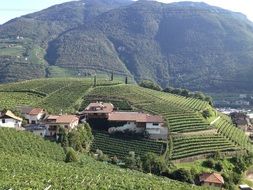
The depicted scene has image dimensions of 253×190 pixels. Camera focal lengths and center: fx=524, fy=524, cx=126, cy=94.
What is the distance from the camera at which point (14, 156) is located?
5666 centimetres

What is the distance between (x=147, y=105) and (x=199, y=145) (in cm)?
2106

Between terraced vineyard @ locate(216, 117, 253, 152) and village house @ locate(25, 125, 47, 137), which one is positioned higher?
village house @ locate(25, 125, 47, 137)

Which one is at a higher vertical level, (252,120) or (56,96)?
(56,96)

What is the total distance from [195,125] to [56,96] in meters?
32.3

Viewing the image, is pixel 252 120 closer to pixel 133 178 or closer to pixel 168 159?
pixel 168 159

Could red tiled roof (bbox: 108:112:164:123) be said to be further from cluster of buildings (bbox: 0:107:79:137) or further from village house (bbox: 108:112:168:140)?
cluster of buildings (bbox: 0:107:79:137)

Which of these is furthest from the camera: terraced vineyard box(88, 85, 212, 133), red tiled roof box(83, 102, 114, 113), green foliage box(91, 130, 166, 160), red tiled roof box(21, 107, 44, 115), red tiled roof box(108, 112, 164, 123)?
red tiled roof box(83, 102, 114, 113)

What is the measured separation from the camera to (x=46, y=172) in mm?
48500

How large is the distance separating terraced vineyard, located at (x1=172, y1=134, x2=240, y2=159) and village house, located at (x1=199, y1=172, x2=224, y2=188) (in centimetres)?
710

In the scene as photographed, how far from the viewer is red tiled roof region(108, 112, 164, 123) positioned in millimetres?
84500

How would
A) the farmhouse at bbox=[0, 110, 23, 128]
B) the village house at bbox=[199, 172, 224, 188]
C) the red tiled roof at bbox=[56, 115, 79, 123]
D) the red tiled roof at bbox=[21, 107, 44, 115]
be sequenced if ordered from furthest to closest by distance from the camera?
the red tiled roof at bbox=[21, 107, 44, 115]
the red tiled roof at bbox=[56, 115, 79, 123]
the farmhouse at bbox=[0, 110, 23, 128]
the village house at bbox=[199, 172, 224, 188]

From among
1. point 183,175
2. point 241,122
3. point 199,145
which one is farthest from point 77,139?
point 241,122

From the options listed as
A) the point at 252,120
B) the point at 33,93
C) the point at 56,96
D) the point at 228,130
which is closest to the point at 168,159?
the point at 228,130

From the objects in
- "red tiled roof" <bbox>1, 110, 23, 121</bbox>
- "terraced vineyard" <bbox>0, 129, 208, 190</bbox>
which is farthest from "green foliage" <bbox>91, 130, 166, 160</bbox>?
"red tiled roof" <bbox>1, 110, 23, 121</bbox>
